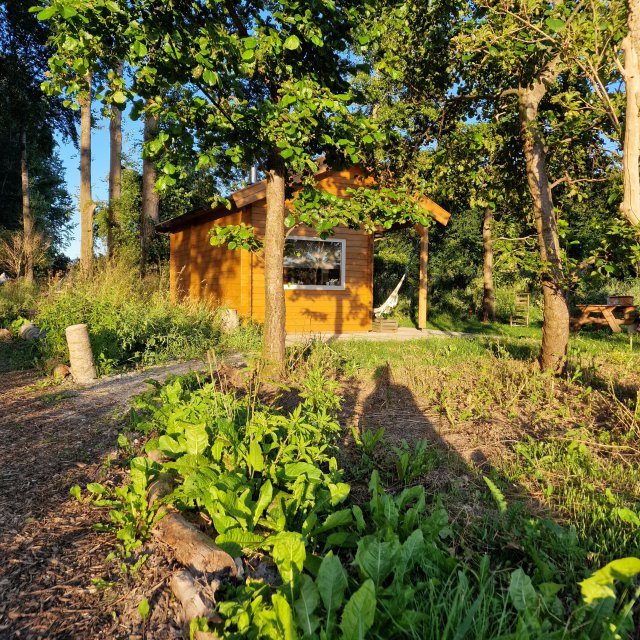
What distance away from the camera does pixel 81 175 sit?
1689 cm

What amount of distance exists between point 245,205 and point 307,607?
9.62 meters

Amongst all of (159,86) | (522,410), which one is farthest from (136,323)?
(522,410)

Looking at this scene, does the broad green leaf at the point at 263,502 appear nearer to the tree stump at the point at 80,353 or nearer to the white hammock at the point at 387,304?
the tree stump at the point at 80,353

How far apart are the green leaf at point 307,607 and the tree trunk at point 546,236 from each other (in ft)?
14.1

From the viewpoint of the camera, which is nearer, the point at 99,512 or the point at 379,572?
the point at 379,572

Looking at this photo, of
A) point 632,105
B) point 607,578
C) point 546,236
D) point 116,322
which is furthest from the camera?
point 116,322

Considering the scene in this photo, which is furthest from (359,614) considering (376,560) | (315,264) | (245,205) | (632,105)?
(315,264)

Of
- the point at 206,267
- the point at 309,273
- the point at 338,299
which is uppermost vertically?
the point at 206,267

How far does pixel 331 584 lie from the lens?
5.18 ft

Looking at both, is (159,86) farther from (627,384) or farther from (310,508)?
(627,384)

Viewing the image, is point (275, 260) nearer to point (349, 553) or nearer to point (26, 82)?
point (349, 553)

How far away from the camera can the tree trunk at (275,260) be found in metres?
5.47

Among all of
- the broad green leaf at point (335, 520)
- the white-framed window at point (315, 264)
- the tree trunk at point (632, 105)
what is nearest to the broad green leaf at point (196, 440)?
the broad green leaf at point (335, 520)

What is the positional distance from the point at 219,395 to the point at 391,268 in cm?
1963
